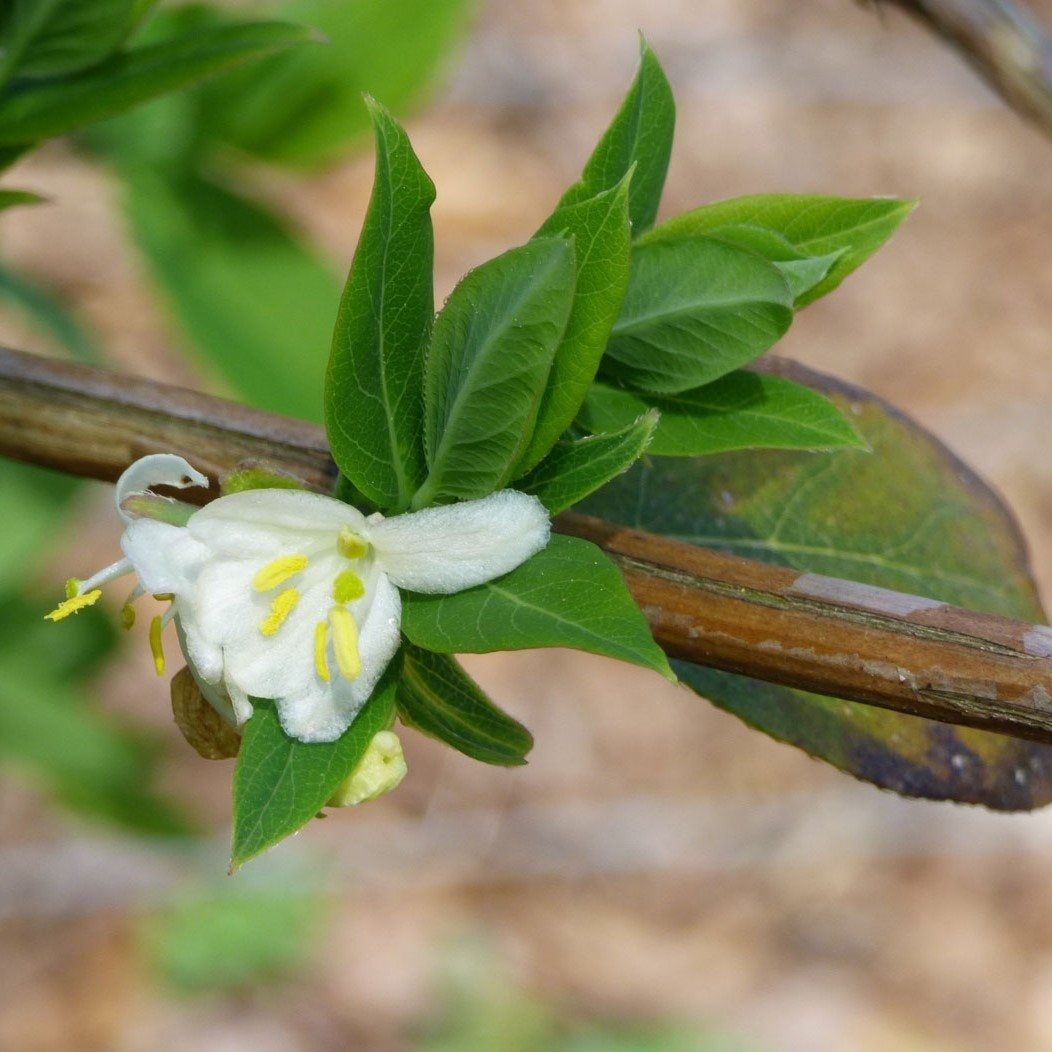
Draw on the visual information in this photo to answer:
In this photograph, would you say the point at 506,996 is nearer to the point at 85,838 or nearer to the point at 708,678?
the point at 85,838

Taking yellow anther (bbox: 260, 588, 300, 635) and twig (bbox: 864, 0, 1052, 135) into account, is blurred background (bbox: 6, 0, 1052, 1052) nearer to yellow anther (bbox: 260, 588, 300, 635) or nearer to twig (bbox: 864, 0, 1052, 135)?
twig (bbox: 864, 0, 1052, 135)

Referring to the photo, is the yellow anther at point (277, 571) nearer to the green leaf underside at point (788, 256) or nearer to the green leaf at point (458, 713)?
the green leaf at point (458, 713)

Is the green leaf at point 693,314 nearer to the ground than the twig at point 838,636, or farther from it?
farther from it

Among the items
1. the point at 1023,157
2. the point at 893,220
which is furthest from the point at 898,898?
the point at 893,220

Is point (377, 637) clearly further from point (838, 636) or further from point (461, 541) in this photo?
point (838, 636)

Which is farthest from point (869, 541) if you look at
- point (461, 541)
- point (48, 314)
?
point (48, 314)

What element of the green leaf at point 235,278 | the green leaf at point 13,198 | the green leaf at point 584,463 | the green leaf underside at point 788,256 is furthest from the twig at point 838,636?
the green leaf at point 235,278

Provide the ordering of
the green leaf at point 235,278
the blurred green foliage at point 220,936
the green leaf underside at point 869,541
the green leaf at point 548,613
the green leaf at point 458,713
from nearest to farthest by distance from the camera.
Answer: the green leaf at point 548,613 < the green leaf at point 458,713 < the green leaf underside at point 869,541 < the green leaf at point 235,278 < the blurred green foliage at point 220,936
